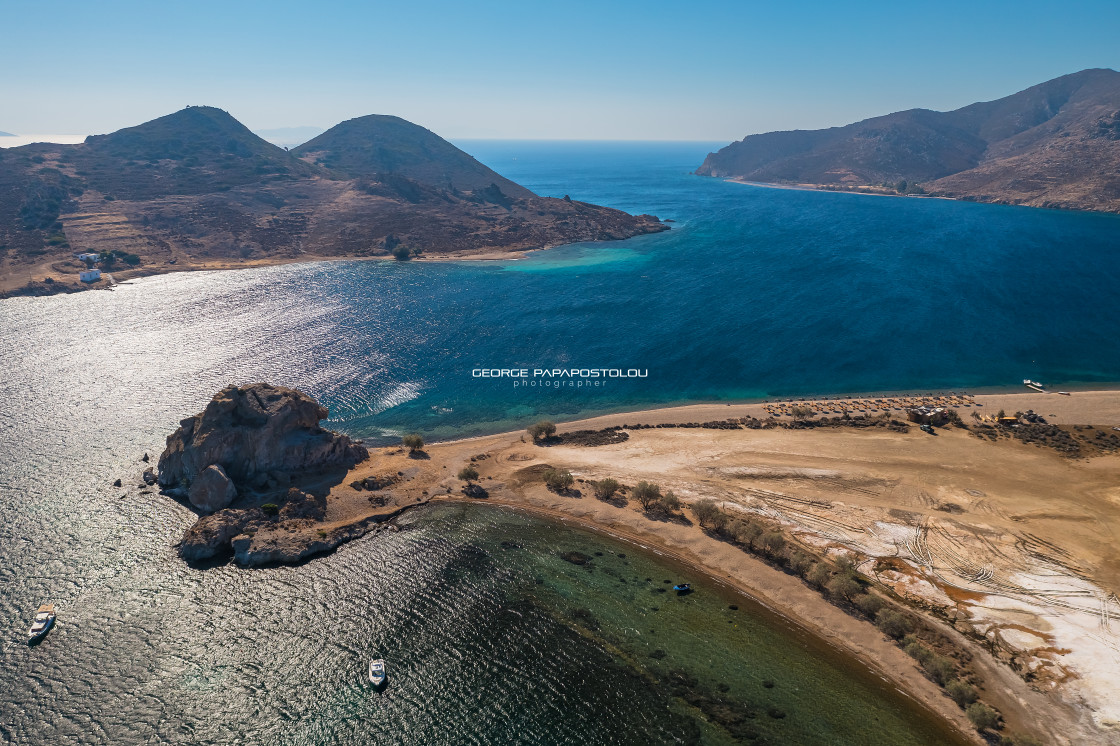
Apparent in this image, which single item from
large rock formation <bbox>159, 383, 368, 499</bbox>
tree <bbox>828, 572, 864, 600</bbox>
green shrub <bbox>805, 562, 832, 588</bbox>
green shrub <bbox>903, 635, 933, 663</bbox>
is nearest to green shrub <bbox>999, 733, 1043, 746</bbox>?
green shrub <bbox>903, 635, 933, 663</bbox>

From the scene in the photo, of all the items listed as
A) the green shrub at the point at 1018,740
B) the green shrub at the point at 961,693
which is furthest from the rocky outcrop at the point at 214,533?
the green shrub at the point at 1018,740

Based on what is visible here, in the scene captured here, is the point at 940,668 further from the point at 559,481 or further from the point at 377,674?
the point at 377,674

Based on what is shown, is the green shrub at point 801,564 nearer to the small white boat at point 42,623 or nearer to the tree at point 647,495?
the tree at point 647,495

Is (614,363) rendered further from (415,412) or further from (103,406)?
(103,406)

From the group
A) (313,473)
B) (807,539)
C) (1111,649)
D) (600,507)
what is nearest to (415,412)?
(313,473)

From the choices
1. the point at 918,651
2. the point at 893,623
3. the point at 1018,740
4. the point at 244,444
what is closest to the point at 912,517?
the point at 893,623
